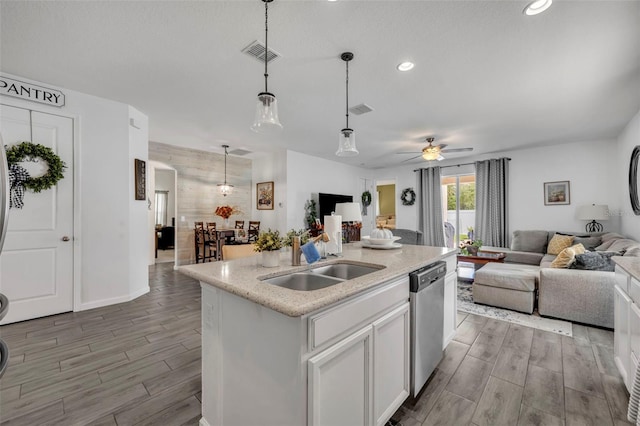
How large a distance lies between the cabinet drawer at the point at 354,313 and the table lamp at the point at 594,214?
543cm

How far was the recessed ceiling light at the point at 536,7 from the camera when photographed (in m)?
1.96

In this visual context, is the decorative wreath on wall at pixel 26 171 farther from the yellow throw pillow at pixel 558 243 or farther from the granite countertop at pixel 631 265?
the yellow throw pillow at pixel 558 243

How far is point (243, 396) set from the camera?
1417mm

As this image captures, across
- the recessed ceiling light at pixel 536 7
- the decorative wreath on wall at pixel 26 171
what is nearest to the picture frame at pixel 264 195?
the decorative wreath on wall at pixel 26 171

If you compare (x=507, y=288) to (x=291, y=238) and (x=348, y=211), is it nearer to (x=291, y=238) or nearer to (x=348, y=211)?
(x=348, y=211)

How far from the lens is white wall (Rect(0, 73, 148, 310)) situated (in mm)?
3473

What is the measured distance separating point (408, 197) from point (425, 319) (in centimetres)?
648

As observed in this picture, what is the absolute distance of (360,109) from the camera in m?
3.86

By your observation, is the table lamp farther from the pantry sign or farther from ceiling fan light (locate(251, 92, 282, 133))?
the pantry sign

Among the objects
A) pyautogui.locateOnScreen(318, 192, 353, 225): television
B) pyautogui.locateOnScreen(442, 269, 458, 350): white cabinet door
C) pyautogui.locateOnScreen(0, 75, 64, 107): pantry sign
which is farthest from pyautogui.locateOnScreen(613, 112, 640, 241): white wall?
pyautogui.locateOnScreen(0, 75, 64, 107): pantry sign

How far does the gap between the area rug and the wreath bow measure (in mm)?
5396

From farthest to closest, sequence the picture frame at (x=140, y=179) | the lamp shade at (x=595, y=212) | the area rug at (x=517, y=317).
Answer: the lamp shade at (x=595, y=212), the picture frame at (x=140, y=179), the area rug at (x=517, y=317)

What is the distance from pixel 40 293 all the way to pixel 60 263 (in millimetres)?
369

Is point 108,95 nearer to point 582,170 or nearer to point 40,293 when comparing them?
point 40,293
